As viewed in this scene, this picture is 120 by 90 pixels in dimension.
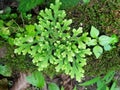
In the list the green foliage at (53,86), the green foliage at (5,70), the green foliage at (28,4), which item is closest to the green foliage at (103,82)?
the green foliage at (53,86)

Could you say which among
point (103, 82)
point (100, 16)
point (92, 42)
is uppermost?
point (100, 16)

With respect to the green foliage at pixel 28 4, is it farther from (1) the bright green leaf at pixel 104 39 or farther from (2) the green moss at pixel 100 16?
(1) the bright green leaf at pixel 104 39

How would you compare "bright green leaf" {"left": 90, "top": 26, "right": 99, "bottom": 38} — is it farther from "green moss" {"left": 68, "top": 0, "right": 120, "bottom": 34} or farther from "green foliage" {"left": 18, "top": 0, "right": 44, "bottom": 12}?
"green foliage" {"left": 18, "top": 0, "right": 44, "bottom": 12}

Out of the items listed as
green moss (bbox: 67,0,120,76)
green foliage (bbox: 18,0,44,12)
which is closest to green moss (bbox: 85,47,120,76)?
green moss (bbox: 67,0,120,76)

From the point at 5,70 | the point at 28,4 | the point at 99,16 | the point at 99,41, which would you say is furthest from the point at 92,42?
the point at 5,70

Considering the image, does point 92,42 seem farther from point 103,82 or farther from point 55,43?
point 103,82

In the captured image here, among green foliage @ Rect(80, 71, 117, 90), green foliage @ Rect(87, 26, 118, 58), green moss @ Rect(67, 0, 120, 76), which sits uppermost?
green moss @ Rect(67, 0, 120, 76)
